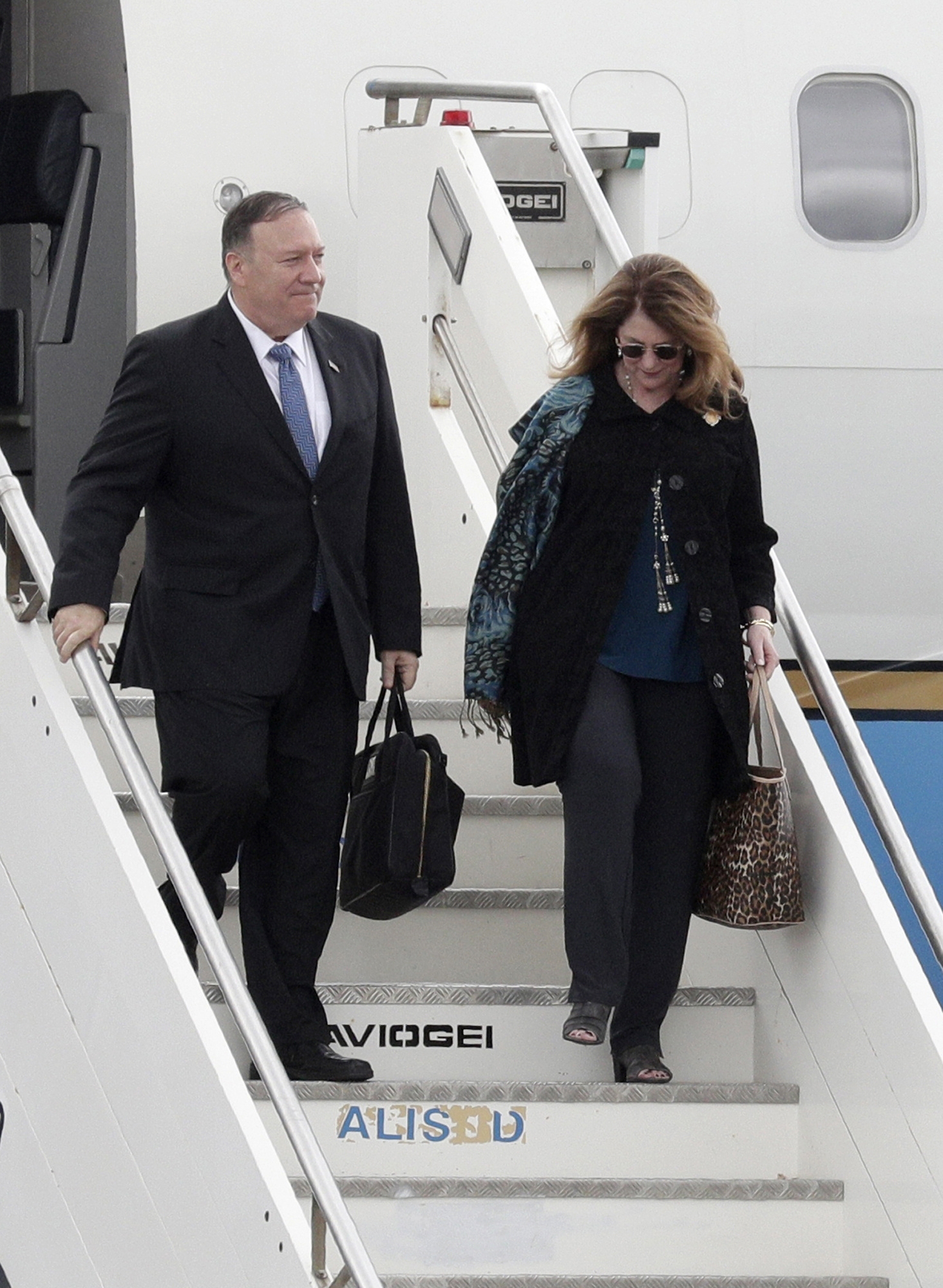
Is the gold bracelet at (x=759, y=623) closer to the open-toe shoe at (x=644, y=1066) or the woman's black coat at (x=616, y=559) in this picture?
the woman's black coat at (x=616, y=559)

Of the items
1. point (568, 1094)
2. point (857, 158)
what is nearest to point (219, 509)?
point (568, 1094)

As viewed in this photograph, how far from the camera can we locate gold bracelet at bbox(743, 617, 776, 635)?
3.41 meters

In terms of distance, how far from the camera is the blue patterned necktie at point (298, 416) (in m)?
3.37

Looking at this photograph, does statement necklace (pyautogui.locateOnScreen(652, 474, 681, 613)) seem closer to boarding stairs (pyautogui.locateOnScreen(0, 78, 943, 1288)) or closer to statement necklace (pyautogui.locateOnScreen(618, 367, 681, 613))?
statement necklace (pyautogui.locateOnScreen(618, 367, 681, 613))

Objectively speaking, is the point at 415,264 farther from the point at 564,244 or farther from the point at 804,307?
the point at 804,307

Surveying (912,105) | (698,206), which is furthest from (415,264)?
(912,105)

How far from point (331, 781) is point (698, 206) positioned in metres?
2.72

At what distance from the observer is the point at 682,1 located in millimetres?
5535

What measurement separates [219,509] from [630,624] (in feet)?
2.41

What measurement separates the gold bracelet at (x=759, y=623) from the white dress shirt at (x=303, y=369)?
81 centimetres

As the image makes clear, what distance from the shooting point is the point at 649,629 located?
334 cm

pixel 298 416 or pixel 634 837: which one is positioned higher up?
pixel 298 416

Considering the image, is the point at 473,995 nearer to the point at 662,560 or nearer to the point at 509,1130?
the point at 509,1130

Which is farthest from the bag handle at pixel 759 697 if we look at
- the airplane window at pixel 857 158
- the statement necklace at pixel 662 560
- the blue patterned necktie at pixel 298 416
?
the airplane window at pixel 857 158
